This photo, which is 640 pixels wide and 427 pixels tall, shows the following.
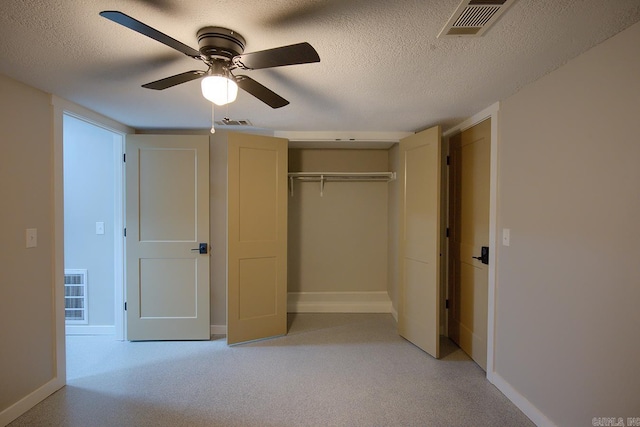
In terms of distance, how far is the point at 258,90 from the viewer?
152 centimetres

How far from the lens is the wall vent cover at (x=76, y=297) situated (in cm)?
305

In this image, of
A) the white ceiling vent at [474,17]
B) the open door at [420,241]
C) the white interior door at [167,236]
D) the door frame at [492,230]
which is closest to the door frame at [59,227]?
the white interior door at [167,236]

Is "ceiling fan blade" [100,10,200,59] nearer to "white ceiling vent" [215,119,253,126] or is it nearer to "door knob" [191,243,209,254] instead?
"white ceiling vent" [215,119,253,126]

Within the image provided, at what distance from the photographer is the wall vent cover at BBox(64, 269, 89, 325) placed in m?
3.05

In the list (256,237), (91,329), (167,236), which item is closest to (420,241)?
(256,237)

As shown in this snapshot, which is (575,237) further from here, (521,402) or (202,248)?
(202,248)

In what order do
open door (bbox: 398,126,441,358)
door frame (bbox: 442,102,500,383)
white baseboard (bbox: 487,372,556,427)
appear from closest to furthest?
1. white baseboard (bbox: 487,372,556,427)
2. door frame (bbox: 442,102,500,383)
3. open door (bbox: 398,126,441,358)

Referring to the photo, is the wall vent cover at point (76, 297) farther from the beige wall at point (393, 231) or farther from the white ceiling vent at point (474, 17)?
the white ceiling vent at point (474, 17)

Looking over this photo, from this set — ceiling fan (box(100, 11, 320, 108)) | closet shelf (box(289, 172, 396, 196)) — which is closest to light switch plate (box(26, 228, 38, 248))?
ceiling fan (box(100, 11, 320, 108))

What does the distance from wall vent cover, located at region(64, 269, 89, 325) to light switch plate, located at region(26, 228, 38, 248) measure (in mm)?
1283

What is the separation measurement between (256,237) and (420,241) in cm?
169

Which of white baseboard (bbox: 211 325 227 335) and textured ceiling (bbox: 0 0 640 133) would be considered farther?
white baseboard (bbox: 211 325 227 335)

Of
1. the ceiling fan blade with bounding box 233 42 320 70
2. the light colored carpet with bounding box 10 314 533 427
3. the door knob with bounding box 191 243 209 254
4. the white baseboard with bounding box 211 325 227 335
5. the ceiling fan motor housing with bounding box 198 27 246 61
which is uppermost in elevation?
the ceiling fan motor housing with bounding box 198 27 246 61

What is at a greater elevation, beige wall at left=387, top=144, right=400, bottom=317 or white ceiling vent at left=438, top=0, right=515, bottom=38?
white ceiling vent at left=438, top=0, right=515, bottom=38
